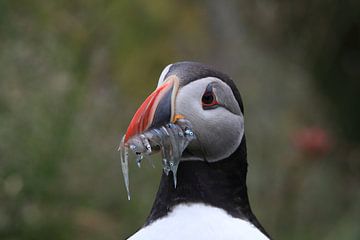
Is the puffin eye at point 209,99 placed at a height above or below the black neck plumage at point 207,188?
above

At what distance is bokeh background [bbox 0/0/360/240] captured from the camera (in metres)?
5.36

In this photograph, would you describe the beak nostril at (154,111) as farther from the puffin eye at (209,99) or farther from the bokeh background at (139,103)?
the bokeh background at (139,103)

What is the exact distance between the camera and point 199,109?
3164 mm

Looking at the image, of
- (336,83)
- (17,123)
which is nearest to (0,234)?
(17,123)

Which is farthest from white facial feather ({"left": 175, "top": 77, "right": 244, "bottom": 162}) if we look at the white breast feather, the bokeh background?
the bokeh background

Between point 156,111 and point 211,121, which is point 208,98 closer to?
point 211,121

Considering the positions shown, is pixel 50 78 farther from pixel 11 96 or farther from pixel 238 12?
pixel 238 12

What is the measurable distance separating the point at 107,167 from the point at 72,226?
0.41 meters

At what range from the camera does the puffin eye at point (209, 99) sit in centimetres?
318

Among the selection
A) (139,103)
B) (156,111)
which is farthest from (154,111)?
(139,103)

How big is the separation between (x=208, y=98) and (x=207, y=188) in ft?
0.98

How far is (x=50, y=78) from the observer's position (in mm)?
5516

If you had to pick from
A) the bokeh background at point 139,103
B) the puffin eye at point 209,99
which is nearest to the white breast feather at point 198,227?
the puffin eye at point 209,99

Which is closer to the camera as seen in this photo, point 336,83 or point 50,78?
point 50,78
